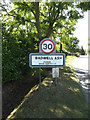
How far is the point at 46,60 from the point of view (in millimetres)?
5238

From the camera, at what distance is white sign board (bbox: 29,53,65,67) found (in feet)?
17.0

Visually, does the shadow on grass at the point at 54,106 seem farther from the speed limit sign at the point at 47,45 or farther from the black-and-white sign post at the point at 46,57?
the speed limit sign at the point at 47,45

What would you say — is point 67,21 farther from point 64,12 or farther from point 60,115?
point 60,115

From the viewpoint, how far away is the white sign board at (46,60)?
5.19 meters

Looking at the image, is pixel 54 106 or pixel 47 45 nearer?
pixel 54 106

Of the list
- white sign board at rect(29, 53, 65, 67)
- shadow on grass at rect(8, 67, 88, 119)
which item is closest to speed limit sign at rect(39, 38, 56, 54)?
white sign board at rect(29, 53, 65, 67)

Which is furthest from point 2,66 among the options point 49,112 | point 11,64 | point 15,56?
point 49,112

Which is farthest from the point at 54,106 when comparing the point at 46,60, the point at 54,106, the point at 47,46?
the point at 47,46

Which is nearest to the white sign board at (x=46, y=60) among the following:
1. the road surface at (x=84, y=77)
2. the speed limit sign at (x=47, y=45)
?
the speed limit sign at (x=47, y=45)

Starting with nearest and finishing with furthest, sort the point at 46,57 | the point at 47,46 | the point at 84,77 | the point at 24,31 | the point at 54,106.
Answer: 1. the point at 54,106
2. the point at 46,57
3. the point at 47,46
4. the point at 84,77
5. the point at 24,31

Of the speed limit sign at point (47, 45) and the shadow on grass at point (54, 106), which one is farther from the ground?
the speed limit sign at point (47, 45)

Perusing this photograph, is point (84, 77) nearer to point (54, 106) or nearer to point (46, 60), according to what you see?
point (46, 60)

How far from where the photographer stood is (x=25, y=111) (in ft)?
13.6

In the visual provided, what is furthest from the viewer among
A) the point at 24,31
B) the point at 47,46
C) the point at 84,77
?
the point at 24,31
